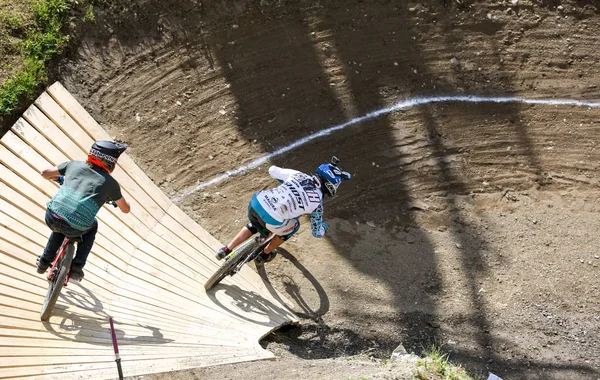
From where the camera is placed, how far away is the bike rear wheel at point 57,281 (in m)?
6.20

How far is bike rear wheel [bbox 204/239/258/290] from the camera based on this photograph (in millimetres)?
7344

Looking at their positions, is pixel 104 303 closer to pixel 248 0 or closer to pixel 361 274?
pixel 361 274

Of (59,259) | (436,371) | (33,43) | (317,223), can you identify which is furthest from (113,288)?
(33,43)

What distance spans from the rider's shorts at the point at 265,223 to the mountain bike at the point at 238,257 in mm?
142

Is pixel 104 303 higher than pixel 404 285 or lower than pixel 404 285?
higher

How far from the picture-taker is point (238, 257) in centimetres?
738

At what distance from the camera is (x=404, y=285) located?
28.5 feet

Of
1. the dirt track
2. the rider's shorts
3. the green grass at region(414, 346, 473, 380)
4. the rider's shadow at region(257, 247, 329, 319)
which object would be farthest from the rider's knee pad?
the green grass at region(414, 346, 473, 380)

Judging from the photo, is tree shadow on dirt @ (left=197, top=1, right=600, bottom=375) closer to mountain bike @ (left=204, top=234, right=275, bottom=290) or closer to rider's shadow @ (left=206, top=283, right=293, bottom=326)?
rider's shadow @ (left=206, top=283, right=293, bottom=326)

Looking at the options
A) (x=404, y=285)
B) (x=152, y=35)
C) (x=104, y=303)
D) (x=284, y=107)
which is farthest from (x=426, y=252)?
(x=152, y=35)

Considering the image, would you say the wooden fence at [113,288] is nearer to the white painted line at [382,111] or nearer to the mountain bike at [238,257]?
the mountain bike at [238,257]

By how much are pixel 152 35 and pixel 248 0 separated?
1.74 m

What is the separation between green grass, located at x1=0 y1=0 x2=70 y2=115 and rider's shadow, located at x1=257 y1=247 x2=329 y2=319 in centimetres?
420

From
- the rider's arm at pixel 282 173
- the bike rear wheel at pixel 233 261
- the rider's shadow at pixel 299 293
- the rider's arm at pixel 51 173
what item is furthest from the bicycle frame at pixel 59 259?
the rider's shadow at pixel 299 293
